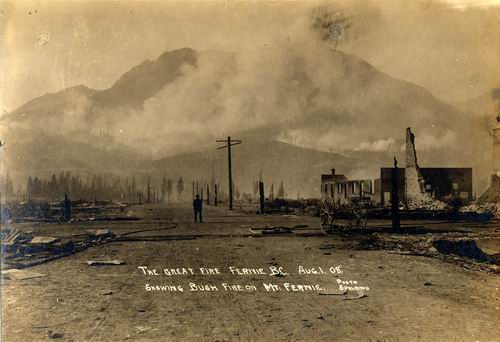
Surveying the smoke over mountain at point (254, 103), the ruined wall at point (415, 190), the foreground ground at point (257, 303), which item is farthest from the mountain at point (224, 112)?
the ruined wall at point (415, 190)

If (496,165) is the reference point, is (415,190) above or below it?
below

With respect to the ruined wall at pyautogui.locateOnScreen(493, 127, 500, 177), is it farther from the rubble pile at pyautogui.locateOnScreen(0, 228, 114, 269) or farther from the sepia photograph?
the rubble pile at pyautogui.locateOnScreen(0, 228, 114, 269)

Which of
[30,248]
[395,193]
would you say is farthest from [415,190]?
[30,248]

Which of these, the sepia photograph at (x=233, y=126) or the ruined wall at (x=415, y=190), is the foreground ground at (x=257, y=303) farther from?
the ruined wall at (x=415, y=190)

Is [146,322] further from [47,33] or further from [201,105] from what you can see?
[47,33]

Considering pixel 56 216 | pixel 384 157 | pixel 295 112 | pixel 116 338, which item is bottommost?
pixel 116 338

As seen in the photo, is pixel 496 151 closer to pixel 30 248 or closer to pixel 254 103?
pixel 254 103

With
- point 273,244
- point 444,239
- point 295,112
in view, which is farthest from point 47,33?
point 444,239
